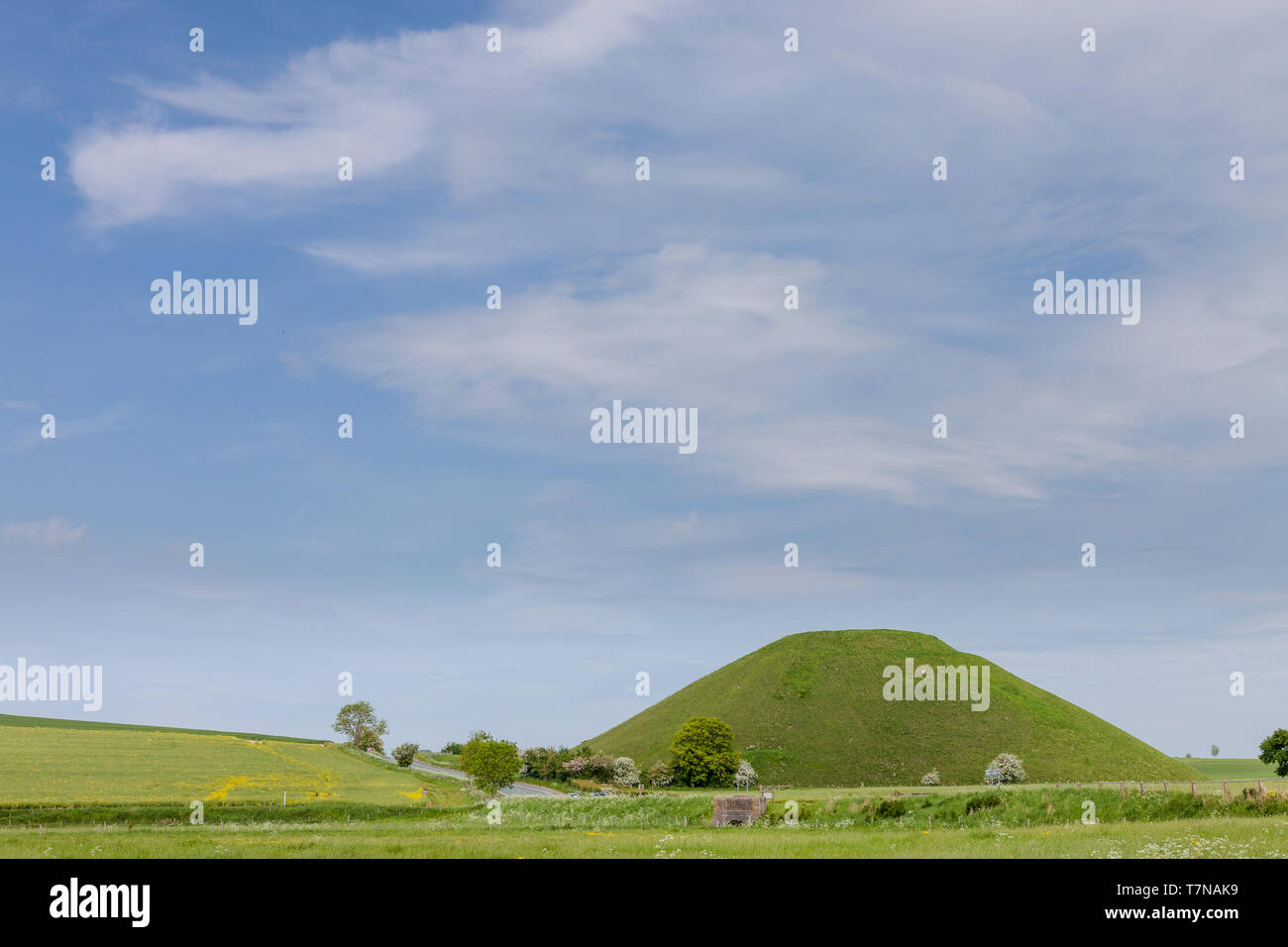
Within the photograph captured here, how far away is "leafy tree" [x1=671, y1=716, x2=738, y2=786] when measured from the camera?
134 meters

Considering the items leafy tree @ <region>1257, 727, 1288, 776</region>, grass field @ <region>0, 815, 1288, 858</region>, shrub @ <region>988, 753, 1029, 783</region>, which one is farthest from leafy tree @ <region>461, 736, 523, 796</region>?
leafy tree @ <region>1257, 727, 1288, 776</region>

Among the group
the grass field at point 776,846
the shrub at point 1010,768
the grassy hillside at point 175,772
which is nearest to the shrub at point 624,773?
the grassy hillside at point 175,772

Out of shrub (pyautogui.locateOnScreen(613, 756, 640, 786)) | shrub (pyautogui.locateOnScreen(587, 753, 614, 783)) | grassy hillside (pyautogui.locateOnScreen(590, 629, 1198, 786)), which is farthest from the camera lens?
grassy hillside (pyautogui.locateOnScreen(590, 629, 1198, 786))

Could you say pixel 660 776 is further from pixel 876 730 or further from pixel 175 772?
pixel 175 772

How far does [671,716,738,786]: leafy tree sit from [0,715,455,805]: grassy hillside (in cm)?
3492

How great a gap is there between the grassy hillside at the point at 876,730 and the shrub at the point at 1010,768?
383 centimetres

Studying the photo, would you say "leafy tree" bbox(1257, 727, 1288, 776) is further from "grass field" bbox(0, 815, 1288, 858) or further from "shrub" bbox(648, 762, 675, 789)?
"grass field" bbox(0, 815, 1288, 858)

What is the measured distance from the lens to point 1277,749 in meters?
122

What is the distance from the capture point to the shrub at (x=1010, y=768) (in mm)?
142500

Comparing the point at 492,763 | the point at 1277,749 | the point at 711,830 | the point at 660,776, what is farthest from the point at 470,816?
the point at 1277,749

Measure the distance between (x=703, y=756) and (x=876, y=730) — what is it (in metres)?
45.3

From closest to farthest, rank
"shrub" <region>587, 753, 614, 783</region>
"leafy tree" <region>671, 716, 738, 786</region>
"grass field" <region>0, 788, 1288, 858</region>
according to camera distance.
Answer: "grass field" <region>0, 788, 1288, 858</region> → "leafy tree" <region>671, 716, 738, 786</region> → "shrub" <region>587, 753, 614, 783</region>
